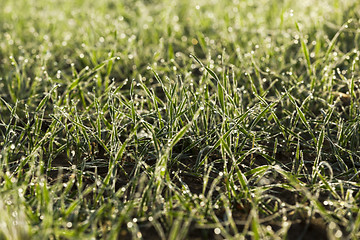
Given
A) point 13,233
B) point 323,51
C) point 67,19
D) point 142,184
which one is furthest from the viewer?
point 67,19

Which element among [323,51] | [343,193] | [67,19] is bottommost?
[343,193]

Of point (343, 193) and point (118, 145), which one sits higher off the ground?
point (118, 145)

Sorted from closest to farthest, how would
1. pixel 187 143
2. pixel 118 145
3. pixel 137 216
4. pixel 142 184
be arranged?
pixel 137 216 → pixel 142 184 → pixel 118 145 → pixel 187 143

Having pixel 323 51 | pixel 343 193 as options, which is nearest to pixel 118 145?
Answer: pixel 343 193

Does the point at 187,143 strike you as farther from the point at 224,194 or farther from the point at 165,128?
the point at 224,194

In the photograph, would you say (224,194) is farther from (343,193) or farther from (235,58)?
(235,58)

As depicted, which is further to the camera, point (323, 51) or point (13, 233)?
point (323, 51)
